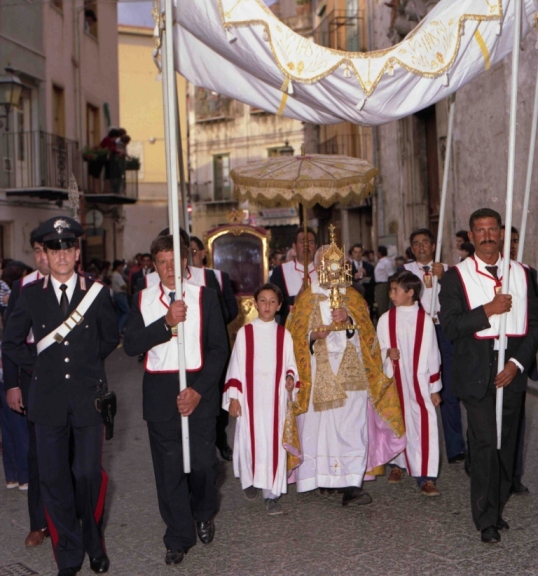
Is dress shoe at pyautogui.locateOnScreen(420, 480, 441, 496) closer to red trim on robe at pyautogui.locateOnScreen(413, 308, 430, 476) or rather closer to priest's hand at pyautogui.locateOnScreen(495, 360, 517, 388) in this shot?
red trim on robe at pyautogui.locateOnScreen(413, 308, 430, 476)

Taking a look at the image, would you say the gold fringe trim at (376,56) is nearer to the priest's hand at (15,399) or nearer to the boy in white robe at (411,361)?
the boy in white robe at (411,361)

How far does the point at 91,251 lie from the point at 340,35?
33.4 feet

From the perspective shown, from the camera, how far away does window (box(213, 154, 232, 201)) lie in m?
51.2

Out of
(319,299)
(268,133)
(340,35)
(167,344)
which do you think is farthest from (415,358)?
(268,133)

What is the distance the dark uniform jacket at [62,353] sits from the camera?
5375 millimetres

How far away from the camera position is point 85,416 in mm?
5383

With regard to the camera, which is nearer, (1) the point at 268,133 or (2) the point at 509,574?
(2) the point at 509,574

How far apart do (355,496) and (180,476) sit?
1.60 meters

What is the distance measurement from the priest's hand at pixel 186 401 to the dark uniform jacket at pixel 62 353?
441 millimetres

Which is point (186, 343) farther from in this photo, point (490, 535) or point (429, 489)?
point (429, 489)

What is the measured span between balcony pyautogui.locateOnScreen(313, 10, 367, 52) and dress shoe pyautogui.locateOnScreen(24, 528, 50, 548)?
22.2m

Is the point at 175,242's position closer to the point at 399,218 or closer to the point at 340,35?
the point at 399,218

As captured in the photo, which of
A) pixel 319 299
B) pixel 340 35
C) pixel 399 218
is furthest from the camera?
pixel 340 35

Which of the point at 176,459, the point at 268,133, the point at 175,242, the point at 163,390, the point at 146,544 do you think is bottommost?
the point at 146,544
